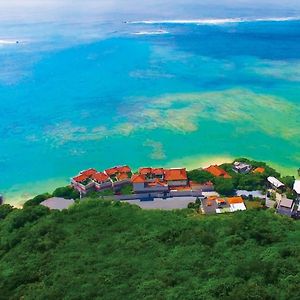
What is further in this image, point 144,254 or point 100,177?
point 100,177

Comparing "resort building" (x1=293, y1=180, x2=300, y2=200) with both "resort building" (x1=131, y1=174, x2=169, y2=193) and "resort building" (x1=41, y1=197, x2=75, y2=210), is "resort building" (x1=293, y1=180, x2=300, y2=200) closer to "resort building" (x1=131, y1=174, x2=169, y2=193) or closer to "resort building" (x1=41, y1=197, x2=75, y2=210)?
"resort building" (x1=131, y1=174, x2=169, y2=193)

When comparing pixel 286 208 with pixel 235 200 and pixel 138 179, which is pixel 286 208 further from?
pixel 138 179

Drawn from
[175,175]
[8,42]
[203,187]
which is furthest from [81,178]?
[8,42]

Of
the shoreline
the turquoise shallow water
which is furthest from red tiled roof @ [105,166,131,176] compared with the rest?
the turquoise shallow water

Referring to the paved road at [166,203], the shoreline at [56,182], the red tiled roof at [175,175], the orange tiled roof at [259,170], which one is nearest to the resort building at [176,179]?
the red tiled roof at [175,175]

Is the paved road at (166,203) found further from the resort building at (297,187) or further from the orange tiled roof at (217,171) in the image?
the resort building at (297,187)

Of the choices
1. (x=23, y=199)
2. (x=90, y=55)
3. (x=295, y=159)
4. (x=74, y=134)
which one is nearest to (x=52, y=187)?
(x=23, y=199)
